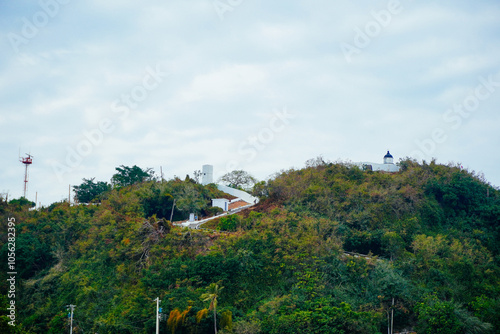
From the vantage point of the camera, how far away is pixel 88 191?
4506cm

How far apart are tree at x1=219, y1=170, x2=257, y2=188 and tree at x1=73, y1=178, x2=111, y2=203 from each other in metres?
14.6

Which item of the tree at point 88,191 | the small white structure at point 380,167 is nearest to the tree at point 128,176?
the tree at point 88,191

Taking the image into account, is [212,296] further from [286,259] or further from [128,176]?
[128,176]

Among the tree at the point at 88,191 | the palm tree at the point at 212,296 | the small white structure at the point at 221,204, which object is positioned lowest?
the palm tree at the point at 212,296

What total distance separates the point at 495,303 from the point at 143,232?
19.2 metres

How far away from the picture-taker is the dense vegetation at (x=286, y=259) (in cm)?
2141

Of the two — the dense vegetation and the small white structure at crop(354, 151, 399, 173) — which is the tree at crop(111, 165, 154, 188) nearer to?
the dense vegetation

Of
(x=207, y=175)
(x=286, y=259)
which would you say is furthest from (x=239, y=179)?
(x=286, y=259)

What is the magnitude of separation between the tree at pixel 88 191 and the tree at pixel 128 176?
1.64 meters

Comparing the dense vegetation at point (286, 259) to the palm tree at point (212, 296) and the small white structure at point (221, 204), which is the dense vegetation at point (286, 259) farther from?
the small white structure at point (221, 204)

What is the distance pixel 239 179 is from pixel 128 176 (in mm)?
14493

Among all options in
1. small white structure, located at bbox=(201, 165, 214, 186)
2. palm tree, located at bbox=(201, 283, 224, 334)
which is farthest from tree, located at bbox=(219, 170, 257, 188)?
palm tree, located at bbox=(201, 283, 224, 334)

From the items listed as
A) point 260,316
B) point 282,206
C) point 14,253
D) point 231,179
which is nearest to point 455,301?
point 260,316

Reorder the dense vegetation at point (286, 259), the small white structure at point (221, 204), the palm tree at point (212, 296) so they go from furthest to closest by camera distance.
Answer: the small white structure at point (221, 204) → the dense vegetation at point (286, 259) → the palm tree at point (212, 296)
